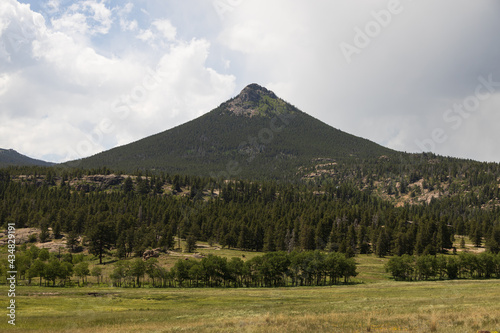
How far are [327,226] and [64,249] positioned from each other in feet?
401

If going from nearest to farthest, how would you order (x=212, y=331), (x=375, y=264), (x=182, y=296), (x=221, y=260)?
(x=212, y=331), (x=182, y=296), (x=221, y=260), (x=375, y=264)

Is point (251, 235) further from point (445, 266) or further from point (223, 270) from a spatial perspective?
point (445, 266)

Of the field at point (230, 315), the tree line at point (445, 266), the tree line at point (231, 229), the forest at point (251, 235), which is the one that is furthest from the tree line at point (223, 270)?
the tree line at point (231, 229)

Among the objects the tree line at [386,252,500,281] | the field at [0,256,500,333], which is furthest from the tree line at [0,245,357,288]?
the field at [0,256,500,333]

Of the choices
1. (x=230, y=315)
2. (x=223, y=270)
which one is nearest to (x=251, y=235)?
(x=223, y=270)

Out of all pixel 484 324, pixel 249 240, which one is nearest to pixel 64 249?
pixel 249 240

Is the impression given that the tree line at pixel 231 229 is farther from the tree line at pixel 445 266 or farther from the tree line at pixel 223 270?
the tree line at pixel 223 270

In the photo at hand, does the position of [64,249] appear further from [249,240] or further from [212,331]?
[212,331]

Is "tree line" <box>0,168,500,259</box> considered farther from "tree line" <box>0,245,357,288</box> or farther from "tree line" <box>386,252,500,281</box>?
"tree line" <box>0,245,357,288</box>

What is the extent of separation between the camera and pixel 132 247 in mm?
139500

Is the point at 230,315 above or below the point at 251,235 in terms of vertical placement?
above

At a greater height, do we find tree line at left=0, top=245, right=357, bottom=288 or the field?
the field

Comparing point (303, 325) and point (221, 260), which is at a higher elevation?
point (303, 325)

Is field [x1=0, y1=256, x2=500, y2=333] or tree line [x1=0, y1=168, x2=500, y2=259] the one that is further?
tree line [x1=0, y1=168, x2=500, y2=259]
